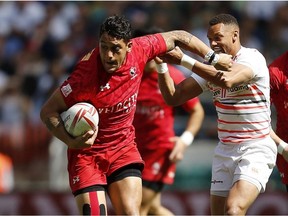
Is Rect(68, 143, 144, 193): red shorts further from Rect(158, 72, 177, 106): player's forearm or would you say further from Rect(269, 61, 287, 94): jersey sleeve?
Rect(269, 61, 287, 94): jersey sleeve

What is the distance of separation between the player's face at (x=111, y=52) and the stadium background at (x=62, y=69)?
4962 millimetres

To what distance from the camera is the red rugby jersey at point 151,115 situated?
391 inches

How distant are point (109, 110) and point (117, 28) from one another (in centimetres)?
73

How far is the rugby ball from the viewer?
7152 millimetres

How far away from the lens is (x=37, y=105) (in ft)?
48.5

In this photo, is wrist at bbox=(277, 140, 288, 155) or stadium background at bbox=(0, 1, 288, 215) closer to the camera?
wrist at bbox=(277, 140, 288, 155)

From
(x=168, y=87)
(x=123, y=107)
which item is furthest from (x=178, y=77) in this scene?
(x=123, y=107)

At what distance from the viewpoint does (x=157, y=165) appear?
10.1 metres

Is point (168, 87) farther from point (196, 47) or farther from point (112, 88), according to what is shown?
point (112, 88)

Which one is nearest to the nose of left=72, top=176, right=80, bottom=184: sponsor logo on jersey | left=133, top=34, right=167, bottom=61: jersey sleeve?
left=133, top=34, right=167, bottom=61: jersey sleeve

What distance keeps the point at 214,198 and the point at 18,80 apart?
8.29 m

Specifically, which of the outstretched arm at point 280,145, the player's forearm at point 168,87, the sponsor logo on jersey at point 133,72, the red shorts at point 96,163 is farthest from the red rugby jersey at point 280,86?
the red shorts at point 96,163

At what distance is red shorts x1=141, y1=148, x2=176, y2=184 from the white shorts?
7.69ft

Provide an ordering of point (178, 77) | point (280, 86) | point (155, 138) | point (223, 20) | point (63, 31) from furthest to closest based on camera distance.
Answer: point (63, 31) < point (155, 138) < point (178, 77) < point (280, 86) < point (223, 20)
